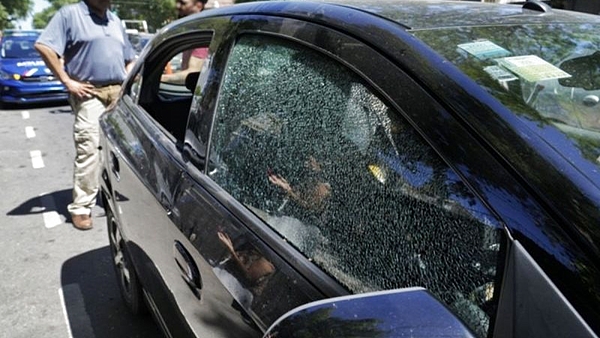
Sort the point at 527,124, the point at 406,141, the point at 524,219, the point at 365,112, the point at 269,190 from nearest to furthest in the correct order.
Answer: the point at 524,219, the point at 527,124, the point at 406,141, the point at 365,112, the point at 269,190

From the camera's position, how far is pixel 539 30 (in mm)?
1354

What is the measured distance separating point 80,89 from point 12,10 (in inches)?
1963

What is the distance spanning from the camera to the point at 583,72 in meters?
1.23

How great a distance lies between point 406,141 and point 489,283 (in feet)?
1.08

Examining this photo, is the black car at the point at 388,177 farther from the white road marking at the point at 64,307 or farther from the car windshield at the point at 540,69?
the white road marking at the point at 64,307

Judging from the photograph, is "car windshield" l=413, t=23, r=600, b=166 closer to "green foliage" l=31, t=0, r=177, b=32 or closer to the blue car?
the blue car

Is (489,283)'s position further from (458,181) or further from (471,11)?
(471,11)

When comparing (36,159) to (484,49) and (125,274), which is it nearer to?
(125,274)

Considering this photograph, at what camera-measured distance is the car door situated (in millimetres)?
994

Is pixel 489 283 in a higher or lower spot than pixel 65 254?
higher

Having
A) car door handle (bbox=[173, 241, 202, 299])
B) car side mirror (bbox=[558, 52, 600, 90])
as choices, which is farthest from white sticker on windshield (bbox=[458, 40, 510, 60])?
car door handle (bbox=[173, 241, 202, 299])

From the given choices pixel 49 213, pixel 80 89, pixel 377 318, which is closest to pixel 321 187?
pixel 377 318

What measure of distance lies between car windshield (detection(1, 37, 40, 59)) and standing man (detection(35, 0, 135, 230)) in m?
8.27

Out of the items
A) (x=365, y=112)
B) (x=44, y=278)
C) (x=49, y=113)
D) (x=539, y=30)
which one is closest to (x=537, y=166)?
(x=365, y=112)
